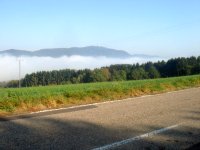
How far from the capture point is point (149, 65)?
349 ft

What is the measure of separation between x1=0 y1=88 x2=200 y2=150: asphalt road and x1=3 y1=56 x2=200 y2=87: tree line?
259 feet

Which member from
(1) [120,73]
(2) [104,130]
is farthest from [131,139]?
(1) [120,73]

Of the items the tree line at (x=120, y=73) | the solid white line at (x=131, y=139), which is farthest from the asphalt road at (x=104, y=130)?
the tree line at (x=120, y=73)

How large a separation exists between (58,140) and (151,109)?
5.46 metres

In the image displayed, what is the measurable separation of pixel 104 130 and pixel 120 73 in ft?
310

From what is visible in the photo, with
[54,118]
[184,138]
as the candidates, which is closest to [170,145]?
[184,138]

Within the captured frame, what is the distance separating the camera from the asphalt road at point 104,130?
6.69 meters

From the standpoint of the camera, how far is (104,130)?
26.3ft

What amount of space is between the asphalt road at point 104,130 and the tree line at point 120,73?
259ft

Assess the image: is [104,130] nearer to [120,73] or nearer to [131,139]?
[131,139]

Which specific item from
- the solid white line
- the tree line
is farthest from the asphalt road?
the tree line

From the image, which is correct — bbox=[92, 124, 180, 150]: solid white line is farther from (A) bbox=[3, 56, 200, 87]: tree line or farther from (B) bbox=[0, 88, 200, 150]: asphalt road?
(A) bbox=[3, 56, 200, 87]: tree line

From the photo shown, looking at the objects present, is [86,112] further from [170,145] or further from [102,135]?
[170,145]

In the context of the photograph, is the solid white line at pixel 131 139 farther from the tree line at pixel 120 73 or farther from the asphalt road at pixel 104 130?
the tree line at pixel 120 73
